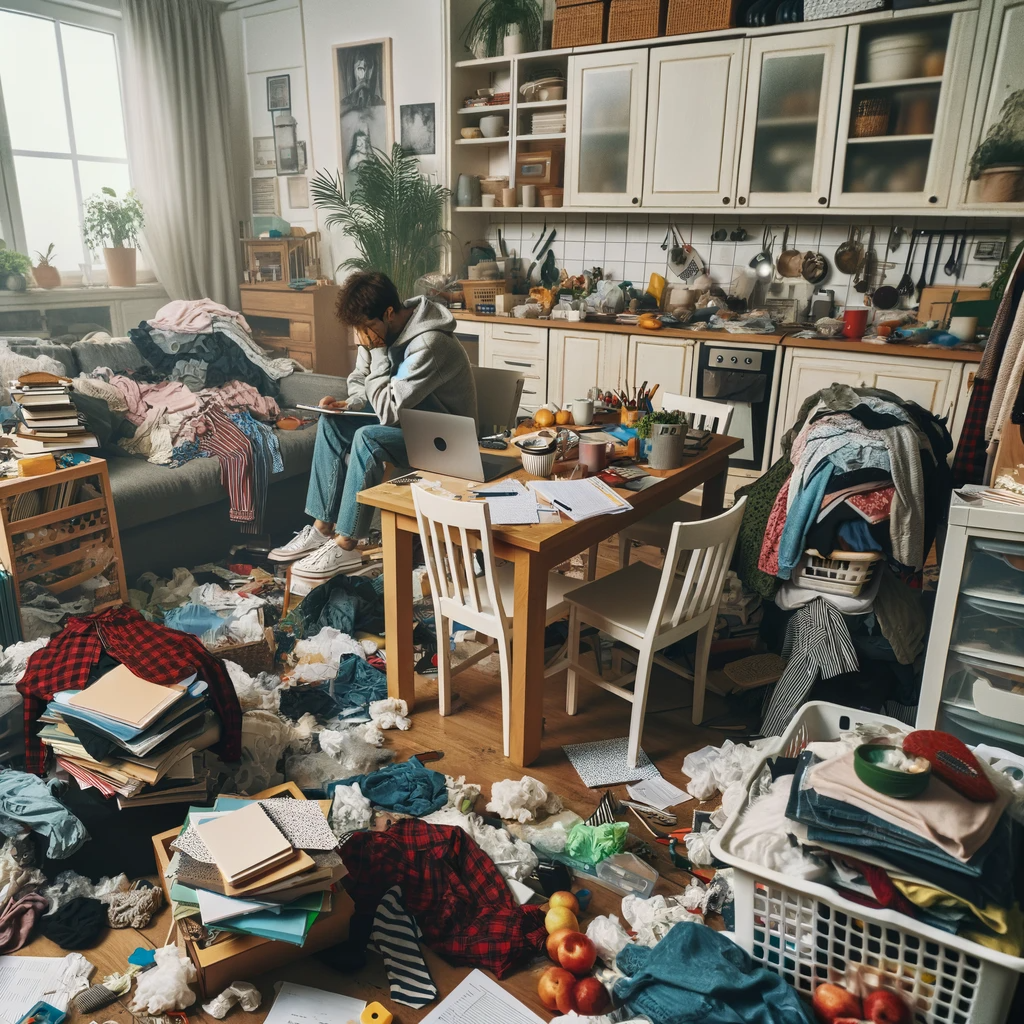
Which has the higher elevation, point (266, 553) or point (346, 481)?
point (346, 481)

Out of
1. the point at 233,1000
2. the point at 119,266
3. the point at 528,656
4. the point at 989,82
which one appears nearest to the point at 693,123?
the point at 989,82

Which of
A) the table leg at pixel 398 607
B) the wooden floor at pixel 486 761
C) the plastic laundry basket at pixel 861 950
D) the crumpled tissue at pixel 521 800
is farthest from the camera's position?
the table leg at pixel 398 607

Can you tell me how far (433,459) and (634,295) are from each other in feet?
8.48

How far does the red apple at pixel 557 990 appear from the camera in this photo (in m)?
1.56

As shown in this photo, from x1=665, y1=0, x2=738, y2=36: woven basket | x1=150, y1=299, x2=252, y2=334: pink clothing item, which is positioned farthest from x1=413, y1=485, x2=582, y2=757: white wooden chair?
x1=665, y1=0, x2=738, y2=36: woven basket

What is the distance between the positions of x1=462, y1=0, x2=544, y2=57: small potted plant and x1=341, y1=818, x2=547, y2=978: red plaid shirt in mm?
4258

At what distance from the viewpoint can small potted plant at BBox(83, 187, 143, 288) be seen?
5031 mm

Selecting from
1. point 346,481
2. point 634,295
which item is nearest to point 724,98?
point 634,295

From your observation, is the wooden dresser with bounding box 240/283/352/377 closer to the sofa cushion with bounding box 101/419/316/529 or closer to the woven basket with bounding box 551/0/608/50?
the sofa cushion with bounding box 101/419/316/529

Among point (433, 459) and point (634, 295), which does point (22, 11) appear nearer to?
point (634, 295)

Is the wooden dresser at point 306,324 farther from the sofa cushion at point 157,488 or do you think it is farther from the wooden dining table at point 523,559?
the wooden dining table at point 523,559

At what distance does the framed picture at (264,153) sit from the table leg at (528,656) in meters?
4.85

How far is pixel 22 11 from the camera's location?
455cm

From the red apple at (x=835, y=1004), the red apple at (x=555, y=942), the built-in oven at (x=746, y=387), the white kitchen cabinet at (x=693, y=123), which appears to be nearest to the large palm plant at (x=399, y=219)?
the white kitchen cabinet at (x=693, y=123)
